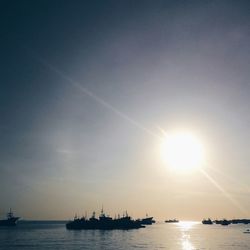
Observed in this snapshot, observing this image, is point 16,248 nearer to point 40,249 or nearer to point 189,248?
point 40,249

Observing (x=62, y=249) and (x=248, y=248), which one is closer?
(x=62, y=249)

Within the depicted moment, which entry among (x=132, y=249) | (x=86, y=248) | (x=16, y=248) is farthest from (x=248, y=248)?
(x=16, y=248)

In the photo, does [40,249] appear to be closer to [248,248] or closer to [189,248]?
[189,248]

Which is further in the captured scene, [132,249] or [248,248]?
[248,248]

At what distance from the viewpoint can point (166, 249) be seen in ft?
351

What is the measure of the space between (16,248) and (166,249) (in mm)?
49284

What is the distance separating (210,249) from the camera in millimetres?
107188

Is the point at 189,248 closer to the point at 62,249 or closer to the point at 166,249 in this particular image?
the point at 166,249

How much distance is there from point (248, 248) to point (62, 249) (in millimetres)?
63033

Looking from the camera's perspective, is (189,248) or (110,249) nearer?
(110,249)

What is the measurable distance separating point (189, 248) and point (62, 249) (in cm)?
4247

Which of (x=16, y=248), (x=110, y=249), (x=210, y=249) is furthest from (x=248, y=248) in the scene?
(x=16, y=248)

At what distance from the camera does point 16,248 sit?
10606 centimetres

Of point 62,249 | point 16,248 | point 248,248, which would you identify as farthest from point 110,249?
point 248,248
